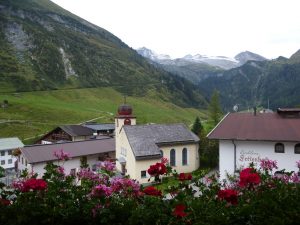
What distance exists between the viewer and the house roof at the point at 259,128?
35750 mm

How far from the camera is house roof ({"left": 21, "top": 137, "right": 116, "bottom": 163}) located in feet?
179

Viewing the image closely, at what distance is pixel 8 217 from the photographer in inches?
340

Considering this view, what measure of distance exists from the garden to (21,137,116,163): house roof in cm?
4291

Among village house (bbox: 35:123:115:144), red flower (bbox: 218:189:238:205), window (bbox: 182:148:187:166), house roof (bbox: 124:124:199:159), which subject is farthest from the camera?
village house (bbox: 35:123:115:144)

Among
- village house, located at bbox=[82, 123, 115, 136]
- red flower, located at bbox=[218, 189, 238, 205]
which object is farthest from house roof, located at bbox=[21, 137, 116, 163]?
red flower, located at bbox=[218, 189, 238, 205]

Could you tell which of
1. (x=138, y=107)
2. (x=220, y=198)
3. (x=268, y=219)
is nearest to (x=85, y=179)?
(x=220, y=198)

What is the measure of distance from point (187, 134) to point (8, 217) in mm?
49120

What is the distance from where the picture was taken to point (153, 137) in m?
53.0

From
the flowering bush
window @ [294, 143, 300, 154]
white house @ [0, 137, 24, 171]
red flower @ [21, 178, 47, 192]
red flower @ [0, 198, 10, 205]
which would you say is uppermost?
red flower @ [21, 178, 47, 192]

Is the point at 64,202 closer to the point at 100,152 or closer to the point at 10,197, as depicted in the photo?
the point at 10,197

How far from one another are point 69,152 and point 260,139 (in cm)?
3291

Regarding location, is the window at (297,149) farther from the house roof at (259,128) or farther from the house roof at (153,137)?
the house roof at (153,137)

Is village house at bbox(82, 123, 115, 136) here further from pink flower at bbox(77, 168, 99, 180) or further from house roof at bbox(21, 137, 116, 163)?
pink flower at bbox(77, 168, 99, 180)

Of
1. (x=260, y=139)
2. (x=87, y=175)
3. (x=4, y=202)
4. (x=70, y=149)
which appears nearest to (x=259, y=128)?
(x=260, y=139)
